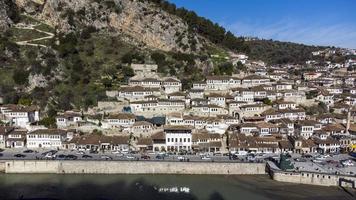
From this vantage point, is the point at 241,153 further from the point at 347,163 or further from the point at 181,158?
the point at 347,163

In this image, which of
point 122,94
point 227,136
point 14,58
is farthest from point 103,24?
point 227,136

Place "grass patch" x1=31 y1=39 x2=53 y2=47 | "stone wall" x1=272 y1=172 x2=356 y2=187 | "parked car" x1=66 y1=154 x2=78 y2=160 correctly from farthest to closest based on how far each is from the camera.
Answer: "grass patch" x1=31 y1=39 x2=53 y2=47 < "parked car" x1=66 y1=154 x2=78 y2=160 < "stone wall" x1=272 y1=172 x2=356 y2=187

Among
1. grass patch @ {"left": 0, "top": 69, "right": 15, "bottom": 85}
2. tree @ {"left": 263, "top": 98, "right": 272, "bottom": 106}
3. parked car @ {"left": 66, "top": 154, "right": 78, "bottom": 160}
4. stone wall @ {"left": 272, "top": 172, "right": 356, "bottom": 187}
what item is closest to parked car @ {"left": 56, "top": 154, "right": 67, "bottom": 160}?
parked car @ {"left": 66, "top": 154, "right": 78, "bottom": 160}

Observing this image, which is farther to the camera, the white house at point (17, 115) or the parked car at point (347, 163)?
the white house at point (17, 115)

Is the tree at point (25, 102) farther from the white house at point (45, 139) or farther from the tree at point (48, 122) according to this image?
the white house at point (45, 139)

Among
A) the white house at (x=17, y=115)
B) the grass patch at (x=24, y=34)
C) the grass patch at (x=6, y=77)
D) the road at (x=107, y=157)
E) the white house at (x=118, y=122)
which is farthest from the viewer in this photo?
the grass patch at (x=24, y=34)

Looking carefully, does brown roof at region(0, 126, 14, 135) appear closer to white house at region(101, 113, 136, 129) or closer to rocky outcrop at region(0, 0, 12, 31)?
white house at region(101, 113, 136, 129)

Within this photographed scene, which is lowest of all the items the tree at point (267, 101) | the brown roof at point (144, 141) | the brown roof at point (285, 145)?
the brown roof at point (285, 145)

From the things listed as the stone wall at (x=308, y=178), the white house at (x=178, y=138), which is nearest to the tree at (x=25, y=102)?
the white house at (x=178, y=138)
